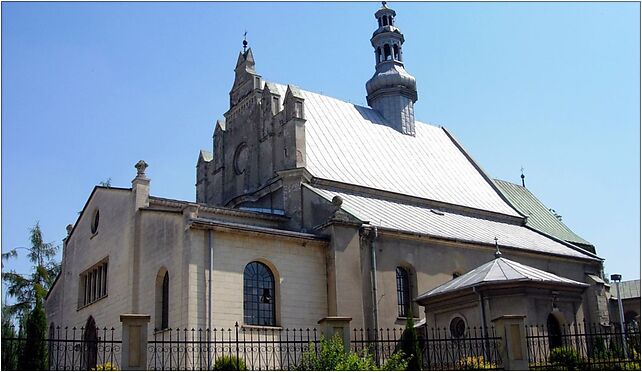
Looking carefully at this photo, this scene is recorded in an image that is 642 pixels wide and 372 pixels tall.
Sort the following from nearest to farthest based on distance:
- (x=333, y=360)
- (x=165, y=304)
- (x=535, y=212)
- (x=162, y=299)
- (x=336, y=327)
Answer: (x=333, y=360)
(x=336, y=327)
(x=165, y=304)
(x=162, y=299)
(x=535, y=212)

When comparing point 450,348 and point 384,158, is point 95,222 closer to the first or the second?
point 384,158

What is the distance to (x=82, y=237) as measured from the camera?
33250mm

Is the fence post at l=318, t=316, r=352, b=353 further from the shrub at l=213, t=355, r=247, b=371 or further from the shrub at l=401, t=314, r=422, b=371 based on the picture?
the shrub at l=213, t=355, r=247, b=371

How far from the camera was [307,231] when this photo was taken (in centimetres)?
2953

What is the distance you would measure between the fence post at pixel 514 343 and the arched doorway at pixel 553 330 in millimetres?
6142

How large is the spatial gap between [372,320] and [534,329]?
6.28 metres

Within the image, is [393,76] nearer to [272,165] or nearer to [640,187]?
[272,165]

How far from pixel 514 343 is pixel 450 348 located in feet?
19.4

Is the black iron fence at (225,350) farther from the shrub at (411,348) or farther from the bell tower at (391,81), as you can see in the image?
the bell tower at (391,81)

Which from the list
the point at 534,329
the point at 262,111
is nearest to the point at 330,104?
the point at 262,111

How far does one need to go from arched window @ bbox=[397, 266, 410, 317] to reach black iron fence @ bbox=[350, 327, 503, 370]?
108 centimetres

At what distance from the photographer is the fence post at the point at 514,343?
61.8 feet

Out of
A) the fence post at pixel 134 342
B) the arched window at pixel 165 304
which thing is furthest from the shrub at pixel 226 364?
the arched window at pixel 165 304

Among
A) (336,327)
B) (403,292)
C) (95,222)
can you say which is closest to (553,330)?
(403,292)
